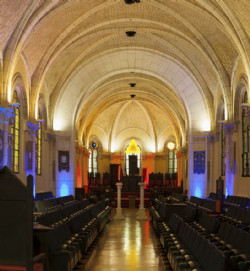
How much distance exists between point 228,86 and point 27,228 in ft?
49.5

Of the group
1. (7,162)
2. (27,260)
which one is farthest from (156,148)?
(27,260)

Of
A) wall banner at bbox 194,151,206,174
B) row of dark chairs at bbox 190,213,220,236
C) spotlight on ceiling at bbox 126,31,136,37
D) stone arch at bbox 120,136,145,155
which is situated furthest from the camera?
stone arch at bbox 120,136,145,155

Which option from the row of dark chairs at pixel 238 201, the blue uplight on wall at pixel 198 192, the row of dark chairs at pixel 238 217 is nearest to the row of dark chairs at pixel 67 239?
the row of dark chairs at pixel 238 217

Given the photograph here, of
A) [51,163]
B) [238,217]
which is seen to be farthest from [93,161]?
[238,217]

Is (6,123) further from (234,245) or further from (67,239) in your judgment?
(234,245)

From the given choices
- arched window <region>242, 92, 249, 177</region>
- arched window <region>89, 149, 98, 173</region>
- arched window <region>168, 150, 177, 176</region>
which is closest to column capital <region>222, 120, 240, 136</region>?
arched window <region>242, 92, 249, 177</region>

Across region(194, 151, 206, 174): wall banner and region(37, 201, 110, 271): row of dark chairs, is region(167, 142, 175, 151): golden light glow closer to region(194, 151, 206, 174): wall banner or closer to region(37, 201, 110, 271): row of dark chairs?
region(194, 151, 206, 174): wall banner

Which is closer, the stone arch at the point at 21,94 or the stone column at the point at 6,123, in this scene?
the stone column at the point at 6,123

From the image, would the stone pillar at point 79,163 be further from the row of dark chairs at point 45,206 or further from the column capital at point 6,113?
the column capital at point 6,113

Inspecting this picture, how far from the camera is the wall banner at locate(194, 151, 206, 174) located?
21.8 metres

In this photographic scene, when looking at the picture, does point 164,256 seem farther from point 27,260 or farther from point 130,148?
point 130,148

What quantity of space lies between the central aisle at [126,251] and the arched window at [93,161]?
21.9 metres

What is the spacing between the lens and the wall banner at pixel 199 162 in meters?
21.8

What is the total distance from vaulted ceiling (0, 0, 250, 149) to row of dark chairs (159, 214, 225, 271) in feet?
26.4
